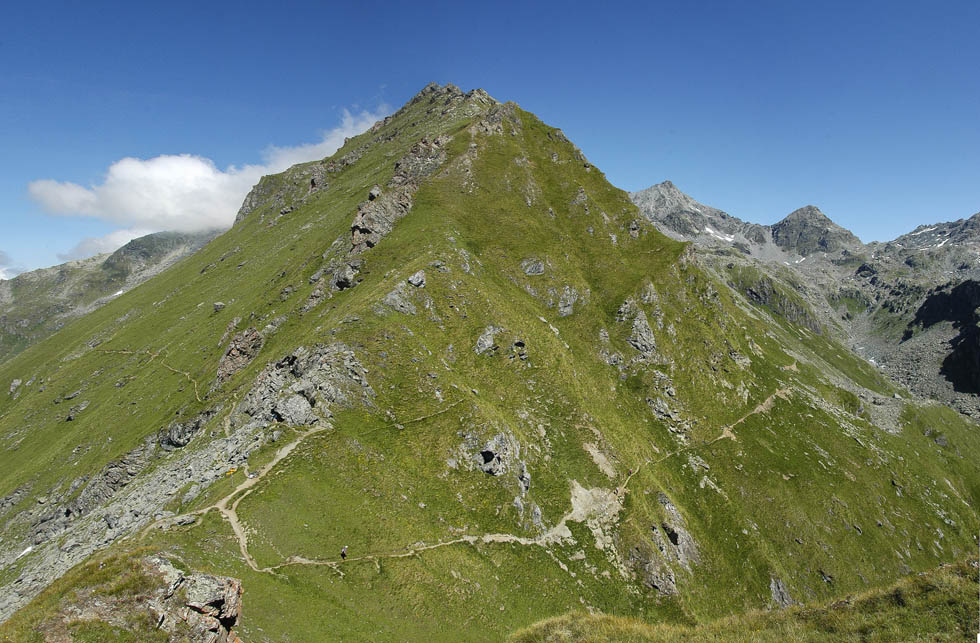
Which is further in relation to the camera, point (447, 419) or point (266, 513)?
point (447, 419)

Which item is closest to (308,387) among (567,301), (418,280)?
(418,280)

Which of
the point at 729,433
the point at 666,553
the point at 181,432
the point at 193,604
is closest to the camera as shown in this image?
the point at 193,604

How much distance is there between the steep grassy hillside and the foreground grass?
27.2 metres

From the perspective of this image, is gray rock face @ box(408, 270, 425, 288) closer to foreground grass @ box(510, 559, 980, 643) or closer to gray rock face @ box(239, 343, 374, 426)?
gray rock face @ box(239, 343, 374, 426)

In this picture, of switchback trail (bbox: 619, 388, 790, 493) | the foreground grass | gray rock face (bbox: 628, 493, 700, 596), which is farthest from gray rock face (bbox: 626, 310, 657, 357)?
the foreground grass

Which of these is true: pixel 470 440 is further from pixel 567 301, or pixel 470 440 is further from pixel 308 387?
pixel 567 301

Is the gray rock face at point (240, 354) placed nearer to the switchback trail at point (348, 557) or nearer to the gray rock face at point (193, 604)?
the switchback trail at point (348, 557)

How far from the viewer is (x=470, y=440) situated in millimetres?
60156

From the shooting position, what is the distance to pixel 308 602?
34906 millimetres

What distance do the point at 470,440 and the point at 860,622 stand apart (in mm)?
49279

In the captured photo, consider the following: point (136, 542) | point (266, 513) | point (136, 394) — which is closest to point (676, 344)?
point (266, 513)

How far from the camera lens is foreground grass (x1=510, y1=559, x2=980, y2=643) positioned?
43.7 feet

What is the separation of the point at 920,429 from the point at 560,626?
909ft

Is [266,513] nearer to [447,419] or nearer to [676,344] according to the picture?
[447,419]
